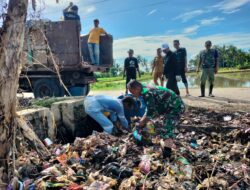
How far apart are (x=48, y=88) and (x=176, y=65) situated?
156 inches

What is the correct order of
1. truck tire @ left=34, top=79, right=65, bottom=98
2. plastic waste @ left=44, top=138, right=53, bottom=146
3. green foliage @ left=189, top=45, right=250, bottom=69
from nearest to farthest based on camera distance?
plastic waste @ left=44, top=138, right=53, bottom=146 < truck tire @ left=34, top=79, right=65, bottom=98 < green foliage @ left=189, top=45, right=250, bottom=69

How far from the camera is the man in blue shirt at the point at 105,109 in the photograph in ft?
21.2

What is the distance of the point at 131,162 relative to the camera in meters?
4.59

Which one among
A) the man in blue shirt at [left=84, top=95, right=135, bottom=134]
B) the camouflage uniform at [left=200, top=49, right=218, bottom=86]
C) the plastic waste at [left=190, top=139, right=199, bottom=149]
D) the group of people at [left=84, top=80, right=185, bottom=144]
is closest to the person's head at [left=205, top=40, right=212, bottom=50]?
the camouflage uniform at [left=200, top=49, right=218, bottom=86]

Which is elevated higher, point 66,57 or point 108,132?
point 66,57

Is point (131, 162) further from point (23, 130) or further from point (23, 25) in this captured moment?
point (23, 25)

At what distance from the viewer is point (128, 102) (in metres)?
6.13

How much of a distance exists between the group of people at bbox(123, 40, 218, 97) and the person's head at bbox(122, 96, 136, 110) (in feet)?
7.42

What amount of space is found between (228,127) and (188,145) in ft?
3.82

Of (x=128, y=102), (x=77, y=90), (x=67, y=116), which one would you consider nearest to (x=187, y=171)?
(x=128, y=102)

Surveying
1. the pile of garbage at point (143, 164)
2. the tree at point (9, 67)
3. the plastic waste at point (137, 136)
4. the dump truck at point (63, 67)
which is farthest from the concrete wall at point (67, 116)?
the tree at point (9, 67)

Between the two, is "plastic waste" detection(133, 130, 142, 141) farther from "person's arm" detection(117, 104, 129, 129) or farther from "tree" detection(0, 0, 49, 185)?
"tree" detection(0, 0, 49, 185)

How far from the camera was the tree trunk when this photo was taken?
12.0ft

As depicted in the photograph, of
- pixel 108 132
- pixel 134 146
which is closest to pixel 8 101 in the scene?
pixel 134 146
